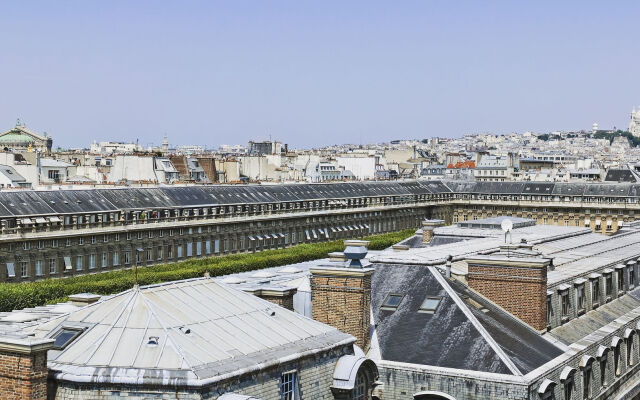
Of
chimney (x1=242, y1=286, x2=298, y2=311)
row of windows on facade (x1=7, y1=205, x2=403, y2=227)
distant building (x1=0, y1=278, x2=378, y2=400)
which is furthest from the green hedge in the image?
distant building (x1=0, y1=278, x2=378, y2=400)

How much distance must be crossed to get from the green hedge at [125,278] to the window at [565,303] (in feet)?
123

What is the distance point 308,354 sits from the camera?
19.7 metres

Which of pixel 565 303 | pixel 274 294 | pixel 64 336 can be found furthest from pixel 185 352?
pixel 565 303

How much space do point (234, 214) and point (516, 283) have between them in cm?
7754

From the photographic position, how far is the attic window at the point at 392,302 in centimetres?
→ 2664

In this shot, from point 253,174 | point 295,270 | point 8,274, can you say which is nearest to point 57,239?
point 8,274

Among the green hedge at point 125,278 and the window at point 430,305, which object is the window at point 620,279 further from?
the green hedge at point 125,278

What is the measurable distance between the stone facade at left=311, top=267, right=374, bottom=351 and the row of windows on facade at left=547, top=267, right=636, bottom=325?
23.2ft

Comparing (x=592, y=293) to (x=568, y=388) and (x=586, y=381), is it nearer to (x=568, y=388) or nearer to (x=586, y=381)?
(x=586, y=381)

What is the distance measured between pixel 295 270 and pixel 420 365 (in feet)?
40.1

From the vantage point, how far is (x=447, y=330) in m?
24.9

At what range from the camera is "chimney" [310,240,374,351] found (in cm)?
2427

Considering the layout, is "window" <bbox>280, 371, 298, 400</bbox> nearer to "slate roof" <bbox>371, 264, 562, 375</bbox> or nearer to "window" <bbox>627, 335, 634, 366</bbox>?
"slate roof" <bbox>371, 264, 562, 375</bbox>

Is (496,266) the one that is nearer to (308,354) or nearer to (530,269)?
(530,269)
